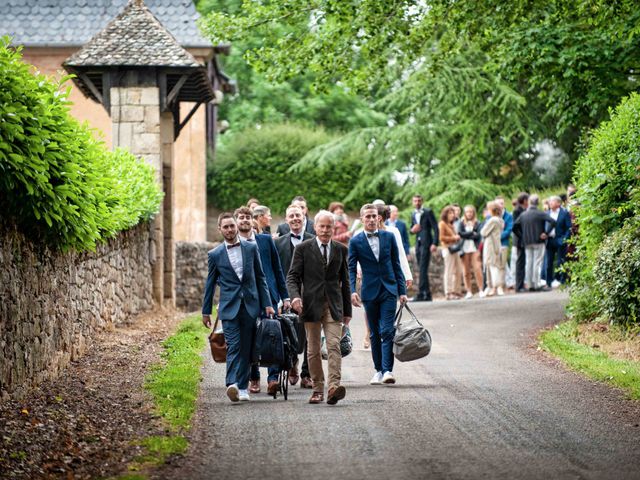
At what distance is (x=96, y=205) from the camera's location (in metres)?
14.6

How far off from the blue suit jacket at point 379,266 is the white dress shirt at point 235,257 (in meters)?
1.79

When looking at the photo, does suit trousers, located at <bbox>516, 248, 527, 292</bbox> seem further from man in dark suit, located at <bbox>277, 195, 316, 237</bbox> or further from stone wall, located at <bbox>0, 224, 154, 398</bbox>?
man in dark suit, located at <bbox>277, 195, 316, 237</bbox>

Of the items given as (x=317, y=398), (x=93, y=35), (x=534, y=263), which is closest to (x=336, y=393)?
(x=317, y=398)

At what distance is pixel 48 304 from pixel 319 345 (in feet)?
9.28

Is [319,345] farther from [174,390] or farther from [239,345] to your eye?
[174,390]

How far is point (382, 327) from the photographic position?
13.3 m

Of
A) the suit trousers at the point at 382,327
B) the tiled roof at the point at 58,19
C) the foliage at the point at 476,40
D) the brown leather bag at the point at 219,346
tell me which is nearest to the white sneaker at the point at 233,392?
the brown leather bag at the point at 219,346

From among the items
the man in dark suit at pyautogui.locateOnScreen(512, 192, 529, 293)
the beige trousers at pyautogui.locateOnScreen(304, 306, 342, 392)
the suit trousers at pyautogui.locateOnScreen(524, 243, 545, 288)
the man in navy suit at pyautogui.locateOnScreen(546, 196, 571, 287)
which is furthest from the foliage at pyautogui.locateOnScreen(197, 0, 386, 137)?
the beige trousers at pyautogui.locateOnScreen(304, 306, 342, 392)

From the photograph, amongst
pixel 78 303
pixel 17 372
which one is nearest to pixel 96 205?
pixel 78 303

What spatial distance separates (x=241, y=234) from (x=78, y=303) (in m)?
3.15

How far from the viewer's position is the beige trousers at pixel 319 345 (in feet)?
38.8

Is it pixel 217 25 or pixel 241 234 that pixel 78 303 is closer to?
pixel 241 234

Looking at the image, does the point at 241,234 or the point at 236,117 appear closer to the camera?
the point at 241,234

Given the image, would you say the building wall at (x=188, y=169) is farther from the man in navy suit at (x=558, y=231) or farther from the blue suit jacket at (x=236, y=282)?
the blue suit jacket at (x=236, y=282)
